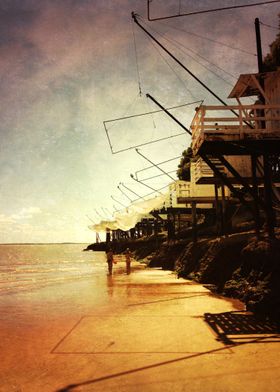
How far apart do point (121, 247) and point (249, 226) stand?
60.4 metres

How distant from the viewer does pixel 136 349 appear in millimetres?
7082

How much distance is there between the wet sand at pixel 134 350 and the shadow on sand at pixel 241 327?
0.03 metres

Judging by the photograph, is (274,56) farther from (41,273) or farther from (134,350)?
(41,273)

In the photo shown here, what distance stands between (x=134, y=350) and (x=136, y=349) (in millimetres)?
73

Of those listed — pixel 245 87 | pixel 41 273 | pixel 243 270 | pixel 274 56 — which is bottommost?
pixel 41 273

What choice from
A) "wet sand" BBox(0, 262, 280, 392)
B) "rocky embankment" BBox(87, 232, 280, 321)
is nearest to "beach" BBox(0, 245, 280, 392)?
"wet sand" BBox(0, 262, 280, 392)

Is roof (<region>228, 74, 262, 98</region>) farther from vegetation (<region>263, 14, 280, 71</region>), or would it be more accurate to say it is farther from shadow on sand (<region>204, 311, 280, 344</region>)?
shadow on sand (<region>204, 311, 280, 344</region>)

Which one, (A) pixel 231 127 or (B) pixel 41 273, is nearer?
(A) pixel 231 127

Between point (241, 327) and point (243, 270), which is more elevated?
point (243, 270)

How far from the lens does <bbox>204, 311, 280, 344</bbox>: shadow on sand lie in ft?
24.9

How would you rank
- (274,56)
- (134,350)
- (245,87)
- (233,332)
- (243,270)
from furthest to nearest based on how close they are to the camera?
1. (274,56)
2. (245,87)
3. (243,270)
4. (233,332)
5. (134,350)

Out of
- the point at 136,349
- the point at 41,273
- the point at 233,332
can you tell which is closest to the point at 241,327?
the point at 233,332

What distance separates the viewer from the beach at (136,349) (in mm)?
5410

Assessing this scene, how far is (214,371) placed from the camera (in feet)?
18.8
